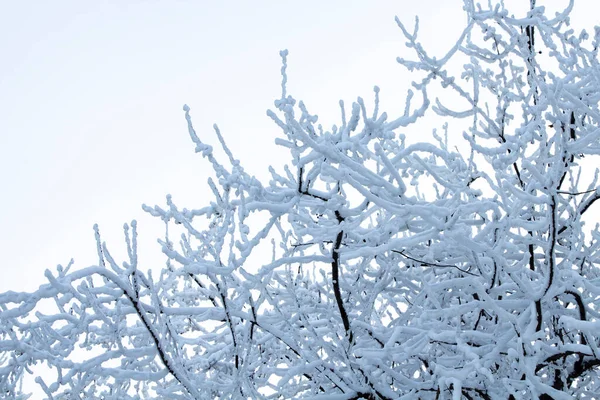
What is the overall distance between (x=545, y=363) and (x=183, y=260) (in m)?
1.83

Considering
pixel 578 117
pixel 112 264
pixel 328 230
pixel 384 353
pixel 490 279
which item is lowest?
pixel 384 353

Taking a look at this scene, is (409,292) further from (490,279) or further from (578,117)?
(578,117)

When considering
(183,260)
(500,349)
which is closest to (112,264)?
(183,260)

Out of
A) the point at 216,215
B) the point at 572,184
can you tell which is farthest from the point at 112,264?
the point at 572,184

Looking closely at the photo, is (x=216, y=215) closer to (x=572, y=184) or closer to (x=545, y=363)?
(x=545, y=363)

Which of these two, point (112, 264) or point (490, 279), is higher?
point (112, 264)

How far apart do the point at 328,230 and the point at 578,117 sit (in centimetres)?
226

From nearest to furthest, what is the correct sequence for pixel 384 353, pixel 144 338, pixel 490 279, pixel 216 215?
pixel 384 353
pixel 216 215
pixel 490 279
pixel 144 338

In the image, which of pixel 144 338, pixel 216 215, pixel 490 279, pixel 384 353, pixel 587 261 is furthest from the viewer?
pixel 587 261

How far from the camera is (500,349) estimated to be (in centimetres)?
259

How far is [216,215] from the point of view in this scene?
286 cm

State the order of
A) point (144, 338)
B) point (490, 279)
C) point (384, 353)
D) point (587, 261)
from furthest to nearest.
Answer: point (587, 261)
point (144, 338)
point (490, 279)
point (384, 353)

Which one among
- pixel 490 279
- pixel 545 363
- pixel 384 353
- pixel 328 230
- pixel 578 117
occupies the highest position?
pixel 578 117

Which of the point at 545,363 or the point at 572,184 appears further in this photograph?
the point at 572,184
